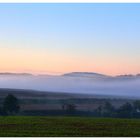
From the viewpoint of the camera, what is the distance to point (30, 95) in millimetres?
7848

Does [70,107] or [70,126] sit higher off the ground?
[70,107]

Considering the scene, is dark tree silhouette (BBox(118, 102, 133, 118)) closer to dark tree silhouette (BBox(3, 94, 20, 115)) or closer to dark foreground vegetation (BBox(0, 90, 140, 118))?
dark foreground vegetation (BBox(0, 90, 140, 118))

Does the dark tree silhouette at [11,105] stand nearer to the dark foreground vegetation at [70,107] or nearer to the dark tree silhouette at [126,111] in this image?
the dark foreground vegetation at [70,107]

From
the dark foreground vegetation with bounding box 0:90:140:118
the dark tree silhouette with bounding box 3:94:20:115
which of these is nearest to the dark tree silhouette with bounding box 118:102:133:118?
the dark foreground vegetation with bounding box 0:90:140:118

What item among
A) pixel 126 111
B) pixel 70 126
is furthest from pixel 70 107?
pixel 126 111

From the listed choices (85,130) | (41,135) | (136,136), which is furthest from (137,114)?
(41,135)

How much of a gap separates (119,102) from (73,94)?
0.71 m

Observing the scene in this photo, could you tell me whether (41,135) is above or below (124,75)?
below

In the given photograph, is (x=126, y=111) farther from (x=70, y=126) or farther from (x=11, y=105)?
(x=11, y=105)

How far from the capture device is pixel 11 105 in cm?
787

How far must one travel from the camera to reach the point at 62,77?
25.7ft

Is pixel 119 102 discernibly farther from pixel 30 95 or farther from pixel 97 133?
pixel 30 95

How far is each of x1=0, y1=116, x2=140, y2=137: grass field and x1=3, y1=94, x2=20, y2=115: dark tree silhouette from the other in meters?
0.11

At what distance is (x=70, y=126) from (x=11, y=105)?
951 mm
